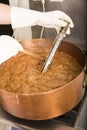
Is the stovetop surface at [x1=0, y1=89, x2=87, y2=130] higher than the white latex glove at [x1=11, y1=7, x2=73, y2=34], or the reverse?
the white latex glove at [x1=11, y1=7, x2=73, y2=34]

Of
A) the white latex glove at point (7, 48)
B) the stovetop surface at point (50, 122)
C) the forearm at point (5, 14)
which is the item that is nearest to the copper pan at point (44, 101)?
the stovetop surface at point (50, 122)

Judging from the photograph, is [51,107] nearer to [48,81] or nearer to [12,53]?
[48,81]

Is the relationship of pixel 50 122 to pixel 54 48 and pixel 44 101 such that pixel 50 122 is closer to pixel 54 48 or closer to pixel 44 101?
pixel 44 101

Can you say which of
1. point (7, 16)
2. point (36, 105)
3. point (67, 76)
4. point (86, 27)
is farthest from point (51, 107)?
point (86, 27)

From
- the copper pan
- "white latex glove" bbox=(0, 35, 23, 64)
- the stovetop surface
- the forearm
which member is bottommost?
the stovetop surface

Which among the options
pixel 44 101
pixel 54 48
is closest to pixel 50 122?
pixel 44 101

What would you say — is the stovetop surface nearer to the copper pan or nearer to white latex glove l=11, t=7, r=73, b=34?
the copper pan

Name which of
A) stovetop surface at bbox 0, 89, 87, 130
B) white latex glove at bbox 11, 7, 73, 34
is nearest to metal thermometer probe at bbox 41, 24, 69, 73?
white latex glove at bbox 11, 7, 73, 34

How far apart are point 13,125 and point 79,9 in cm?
64

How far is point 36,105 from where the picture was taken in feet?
2.34

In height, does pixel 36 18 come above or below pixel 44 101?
above

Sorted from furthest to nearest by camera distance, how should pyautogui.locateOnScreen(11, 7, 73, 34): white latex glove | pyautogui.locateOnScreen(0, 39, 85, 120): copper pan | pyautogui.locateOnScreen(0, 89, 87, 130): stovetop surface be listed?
pyautogui.locateOnScreen(11, 7, 73, 34): white latex glove
pyautogui.locateOnScreen(0, 89, 87, 130): stovetop surface
pyautogui.locateOnScreen(0, 39, 85, 120): copper pan

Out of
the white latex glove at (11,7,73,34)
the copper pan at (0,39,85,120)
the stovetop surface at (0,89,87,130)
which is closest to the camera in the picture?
the copper pan at (0,39,85,120)

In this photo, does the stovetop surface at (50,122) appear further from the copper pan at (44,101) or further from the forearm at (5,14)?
the forearm at (5,14)
